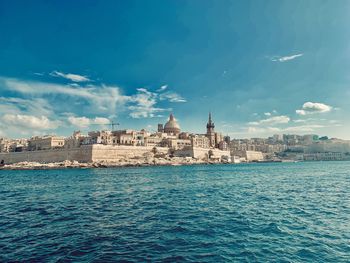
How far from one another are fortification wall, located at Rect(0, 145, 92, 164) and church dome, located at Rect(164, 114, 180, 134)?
49.6m

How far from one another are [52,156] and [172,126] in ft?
170

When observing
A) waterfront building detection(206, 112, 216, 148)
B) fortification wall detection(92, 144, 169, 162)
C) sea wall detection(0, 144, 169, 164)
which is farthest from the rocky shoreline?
waterfront building detection(206, 112, 216, 148)

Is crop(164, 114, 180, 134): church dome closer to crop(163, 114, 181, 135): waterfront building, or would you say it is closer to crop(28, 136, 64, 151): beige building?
crop(163, 114, 181, 135): waterfront building

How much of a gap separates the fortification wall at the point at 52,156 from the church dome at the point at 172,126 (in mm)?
49598

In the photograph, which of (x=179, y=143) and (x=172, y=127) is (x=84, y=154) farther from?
(x=172, y=127)

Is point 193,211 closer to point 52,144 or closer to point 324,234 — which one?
point 324,234

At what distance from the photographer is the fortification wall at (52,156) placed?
65.6 metres

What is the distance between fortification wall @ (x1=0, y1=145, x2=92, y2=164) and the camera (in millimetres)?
65562

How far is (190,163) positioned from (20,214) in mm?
66995

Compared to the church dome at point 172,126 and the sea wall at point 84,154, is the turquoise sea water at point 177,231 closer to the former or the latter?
the sea wall at point 84,154

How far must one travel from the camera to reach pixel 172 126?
113m

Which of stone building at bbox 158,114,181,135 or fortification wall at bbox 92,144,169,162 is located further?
stone building at bbox 158,114,181,135

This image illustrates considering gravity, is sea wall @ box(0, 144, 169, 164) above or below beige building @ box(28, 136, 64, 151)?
below

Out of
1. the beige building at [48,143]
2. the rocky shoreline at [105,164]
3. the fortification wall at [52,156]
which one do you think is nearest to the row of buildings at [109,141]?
the beige building at [48,143]
